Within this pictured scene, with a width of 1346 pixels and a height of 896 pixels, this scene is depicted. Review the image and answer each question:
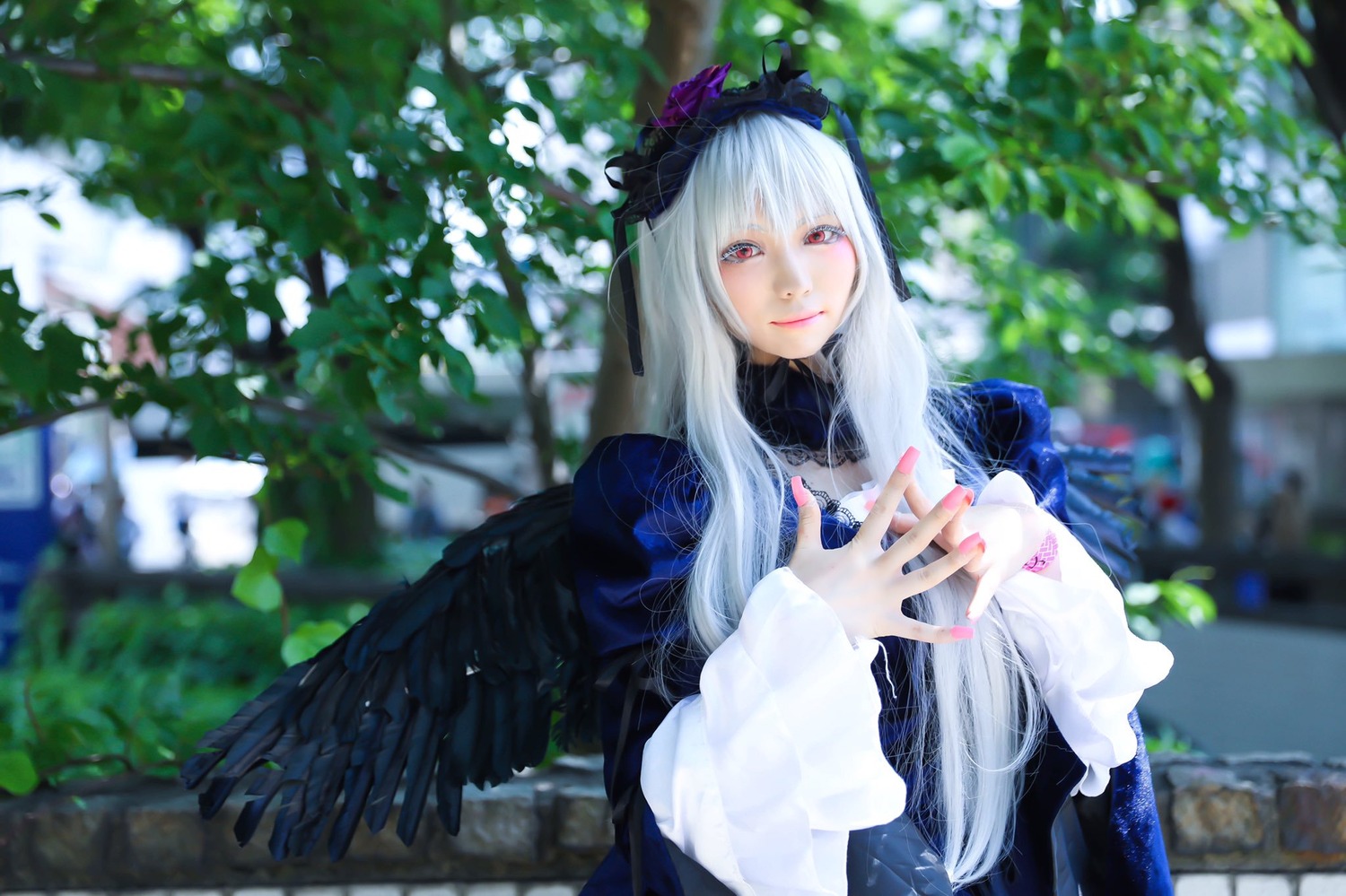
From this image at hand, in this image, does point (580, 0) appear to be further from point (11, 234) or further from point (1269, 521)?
point (1269, 521)

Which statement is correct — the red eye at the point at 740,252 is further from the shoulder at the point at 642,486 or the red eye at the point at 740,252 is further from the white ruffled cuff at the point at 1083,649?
the white ruffled cuff at the point at 1083,649

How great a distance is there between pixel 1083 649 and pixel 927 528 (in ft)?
0.98

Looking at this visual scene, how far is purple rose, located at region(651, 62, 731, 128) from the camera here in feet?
4.70

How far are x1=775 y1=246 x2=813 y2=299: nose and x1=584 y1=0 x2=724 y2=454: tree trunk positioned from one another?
914 millimetres

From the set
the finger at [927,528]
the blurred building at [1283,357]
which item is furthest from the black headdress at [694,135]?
the blurred building at [1283,357]

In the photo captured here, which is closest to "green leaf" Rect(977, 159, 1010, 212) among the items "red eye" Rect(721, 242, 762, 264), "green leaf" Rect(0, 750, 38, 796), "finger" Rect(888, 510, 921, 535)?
"red eye" Rect(721, 242, 762, 264)

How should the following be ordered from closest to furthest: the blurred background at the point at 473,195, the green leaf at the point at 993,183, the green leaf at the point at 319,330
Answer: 1. the green leaf at the point at 319,330
2. the green leaf at the point at 993,183
3. the blurred background at the point at 473,195

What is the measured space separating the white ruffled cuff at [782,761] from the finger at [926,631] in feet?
0.22

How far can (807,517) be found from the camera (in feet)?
3.96

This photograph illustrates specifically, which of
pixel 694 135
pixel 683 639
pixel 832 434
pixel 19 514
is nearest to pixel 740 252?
pixel 694 135

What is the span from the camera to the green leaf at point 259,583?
6.29 feet

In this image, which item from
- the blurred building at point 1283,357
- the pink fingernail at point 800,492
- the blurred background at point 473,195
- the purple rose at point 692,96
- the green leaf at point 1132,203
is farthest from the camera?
the blurred building at point 1283,357

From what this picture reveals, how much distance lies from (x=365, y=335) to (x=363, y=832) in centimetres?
84

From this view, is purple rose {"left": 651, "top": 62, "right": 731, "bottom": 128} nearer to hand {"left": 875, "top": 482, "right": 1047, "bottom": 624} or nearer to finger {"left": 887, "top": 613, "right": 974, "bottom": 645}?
hand {"left": 875, "top": 482, "right": 1047, "bottom": 624}
